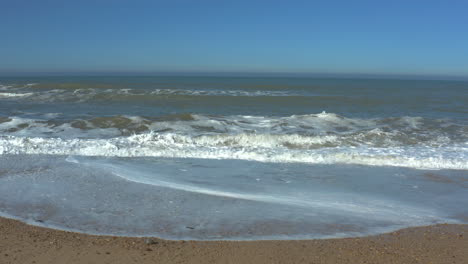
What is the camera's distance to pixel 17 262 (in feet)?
12.6

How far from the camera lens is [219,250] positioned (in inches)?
165

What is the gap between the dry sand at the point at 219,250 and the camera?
3980mm

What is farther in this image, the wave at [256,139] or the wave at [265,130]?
the wave at [265,130]

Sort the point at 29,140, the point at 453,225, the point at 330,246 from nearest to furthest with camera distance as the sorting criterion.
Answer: the point at 330,246, the point at 453,225, the point at 29,140

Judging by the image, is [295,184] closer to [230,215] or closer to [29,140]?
[230,215]

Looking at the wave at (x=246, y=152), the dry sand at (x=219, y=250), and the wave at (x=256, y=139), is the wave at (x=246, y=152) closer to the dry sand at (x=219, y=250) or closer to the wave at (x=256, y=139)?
the wave at (x=256, y=139)

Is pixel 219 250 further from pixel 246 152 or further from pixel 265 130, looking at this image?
pixel 265 130

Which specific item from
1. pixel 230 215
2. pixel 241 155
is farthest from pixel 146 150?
pixel 230 215

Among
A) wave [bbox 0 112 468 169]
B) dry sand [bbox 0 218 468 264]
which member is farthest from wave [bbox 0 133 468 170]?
dry sand [bbox 0 218 468 264]

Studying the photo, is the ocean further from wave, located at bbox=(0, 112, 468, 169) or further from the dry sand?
the dry sand

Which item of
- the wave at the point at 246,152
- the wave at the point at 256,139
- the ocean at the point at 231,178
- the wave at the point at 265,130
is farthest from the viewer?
the wave at the point at 265,130

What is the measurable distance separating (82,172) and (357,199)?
464 cm

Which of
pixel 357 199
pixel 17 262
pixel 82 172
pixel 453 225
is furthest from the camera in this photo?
pixel 82 172

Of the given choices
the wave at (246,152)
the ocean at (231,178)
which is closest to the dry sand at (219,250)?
the ocean at (231,178)
